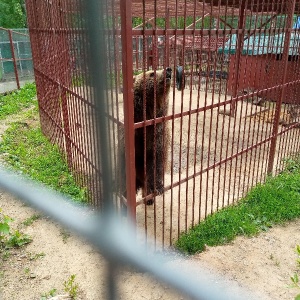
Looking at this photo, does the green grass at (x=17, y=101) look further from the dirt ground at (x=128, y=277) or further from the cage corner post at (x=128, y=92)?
the cage corner post at (x=128, y=92)

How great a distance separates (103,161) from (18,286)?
2491mm

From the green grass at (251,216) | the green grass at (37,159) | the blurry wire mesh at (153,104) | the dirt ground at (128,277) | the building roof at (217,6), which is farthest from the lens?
the green grass at (37,159)

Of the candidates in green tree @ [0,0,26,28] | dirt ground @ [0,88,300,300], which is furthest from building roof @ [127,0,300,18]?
green tree @ [0,0,26,28]

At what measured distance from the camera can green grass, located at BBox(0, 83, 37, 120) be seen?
27.9 feet

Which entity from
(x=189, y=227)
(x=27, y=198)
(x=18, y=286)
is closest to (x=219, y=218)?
(x=189, y=227)

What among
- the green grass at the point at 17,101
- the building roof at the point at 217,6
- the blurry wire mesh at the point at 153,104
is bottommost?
the green grass at the point at 17,101

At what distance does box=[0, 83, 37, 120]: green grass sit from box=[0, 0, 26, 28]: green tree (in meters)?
11.7

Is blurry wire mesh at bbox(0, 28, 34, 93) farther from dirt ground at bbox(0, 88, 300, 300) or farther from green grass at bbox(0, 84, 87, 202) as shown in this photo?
dirt ground at bbox(0, 88, 300, 300)

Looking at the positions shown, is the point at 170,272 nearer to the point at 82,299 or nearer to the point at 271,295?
the point at 82,299

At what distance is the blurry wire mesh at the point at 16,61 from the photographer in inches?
447

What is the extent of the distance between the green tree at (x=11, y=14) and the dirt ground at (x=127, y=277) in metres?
20.2

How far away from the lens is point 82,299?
2590mm

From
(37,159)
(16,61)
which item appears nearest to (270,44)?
(37,159)

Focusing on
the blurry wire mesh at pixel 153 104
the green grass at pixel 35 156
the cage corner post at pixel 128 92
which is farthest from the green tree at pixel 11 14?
the cage corner post at pixel 128 92
